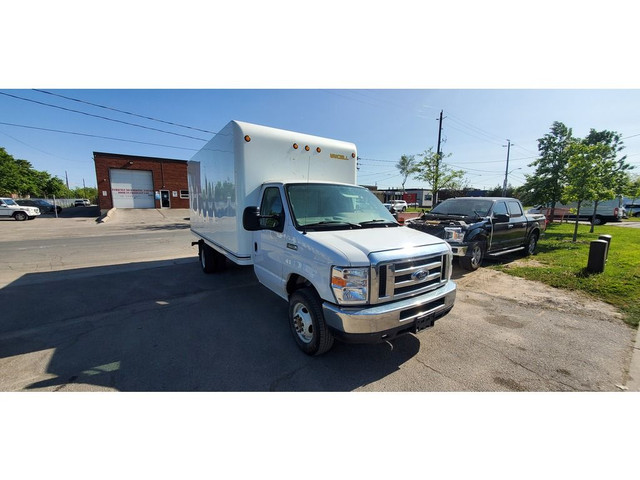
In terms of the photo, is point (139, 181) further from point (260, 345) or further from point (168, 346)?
point (260, 345)

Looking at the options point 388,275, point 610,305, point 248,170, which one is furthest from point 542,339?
point 248,170

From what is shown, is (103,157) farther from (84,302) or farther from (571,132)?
(571,132)

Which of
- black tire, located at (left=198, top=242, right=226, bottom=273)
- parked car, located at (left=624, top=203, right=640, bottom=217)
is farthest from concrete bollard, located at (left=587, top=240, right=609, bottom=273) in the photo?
parked car, located at (left=624, top=203, right=640, bottom=217)

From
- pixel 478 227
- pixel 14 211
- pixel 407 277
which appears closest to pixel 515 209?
pixel 478 227

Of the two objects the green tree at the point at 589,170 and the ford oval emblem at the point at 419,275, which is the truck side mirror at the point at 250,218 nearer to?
the ford oval emblem at the point at 419,275

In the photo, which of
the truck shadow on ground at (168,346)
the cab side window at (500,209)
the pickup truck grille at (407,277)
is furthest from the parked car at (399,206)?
the pickup truck grille at (407,277)

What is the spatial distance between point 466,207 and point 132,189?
3411cm

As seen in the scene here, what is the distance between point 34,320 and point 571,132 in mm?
24299

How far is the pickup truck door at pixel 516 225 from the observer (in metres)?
8.03

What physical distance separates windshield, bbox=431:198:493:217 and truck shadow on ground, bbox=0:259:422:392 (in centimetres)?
524

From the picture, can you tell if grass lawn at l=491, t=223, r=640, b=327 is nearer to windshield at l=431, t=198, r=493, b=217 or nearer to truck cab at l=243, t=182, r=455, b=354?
windshield at l=431, t=198, r=493, b=217

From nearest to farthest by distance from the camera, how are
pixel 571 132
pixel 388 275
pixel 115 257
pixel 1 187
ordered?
1. pixel 388 275
2. pixel 115 257
3. pixel 571 132
4. pixel 1 187

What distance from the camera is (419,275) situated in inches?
121

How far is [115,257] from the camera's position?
29.9 feet
